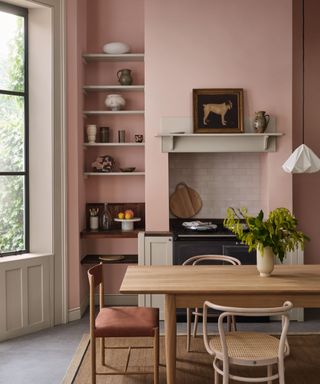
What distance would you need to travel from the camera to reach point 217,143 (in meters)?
5.75

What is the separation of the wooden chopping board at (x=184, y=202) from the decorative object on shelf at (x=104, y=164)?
0.79m

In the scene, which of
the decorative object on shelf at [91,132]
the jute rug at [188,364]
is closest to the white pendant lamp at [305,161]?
the jute rug at [188,364]

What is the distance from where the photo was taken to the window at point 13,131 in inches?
201

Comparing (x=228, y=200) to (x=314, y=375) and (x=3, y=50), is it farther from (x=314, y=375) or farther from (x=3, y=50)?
(x=3, y=50)

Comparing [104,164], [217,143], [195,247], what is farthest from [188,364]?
[104,164]

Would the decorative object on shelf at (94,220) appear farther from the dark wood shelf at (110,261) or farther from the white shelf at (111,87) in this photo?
the white shelf at (111,87)

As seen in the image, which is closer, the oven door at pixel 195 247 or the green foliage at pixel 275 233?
the green foliage at pixel 275 233

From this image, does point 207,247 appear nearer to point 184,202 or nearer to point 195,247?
point 195,247

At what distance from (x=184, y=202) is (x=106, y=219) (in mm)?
918

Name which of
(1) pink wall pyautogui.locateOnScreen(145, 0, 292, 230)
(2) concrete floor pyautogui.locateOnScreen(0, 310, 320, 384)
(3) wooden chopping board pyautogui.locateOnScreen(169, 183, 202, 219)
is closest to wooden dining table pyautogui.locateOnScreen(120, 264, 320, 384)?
(2) concrete floor pyautogui.locateOnScreen(0, 310, 320, 384)

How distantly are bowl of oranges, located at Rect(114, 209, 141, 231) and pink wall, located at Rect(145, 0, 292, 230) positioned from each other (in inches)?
30.5

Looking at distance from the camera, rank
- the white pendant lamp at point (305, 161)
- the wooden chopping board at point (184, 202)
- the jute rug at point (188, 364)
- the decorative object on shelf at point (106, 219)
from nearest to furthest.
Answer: the jute rug at point (188, 364)
the white pendant lamp at point (305, 161)
the decorative object on shelf at point (106, 219)
the wooden chopping board at point (184, 202)

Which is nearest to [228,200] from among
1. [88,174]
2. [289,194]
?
[289,194]

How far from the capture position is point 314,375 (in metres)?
4.09
